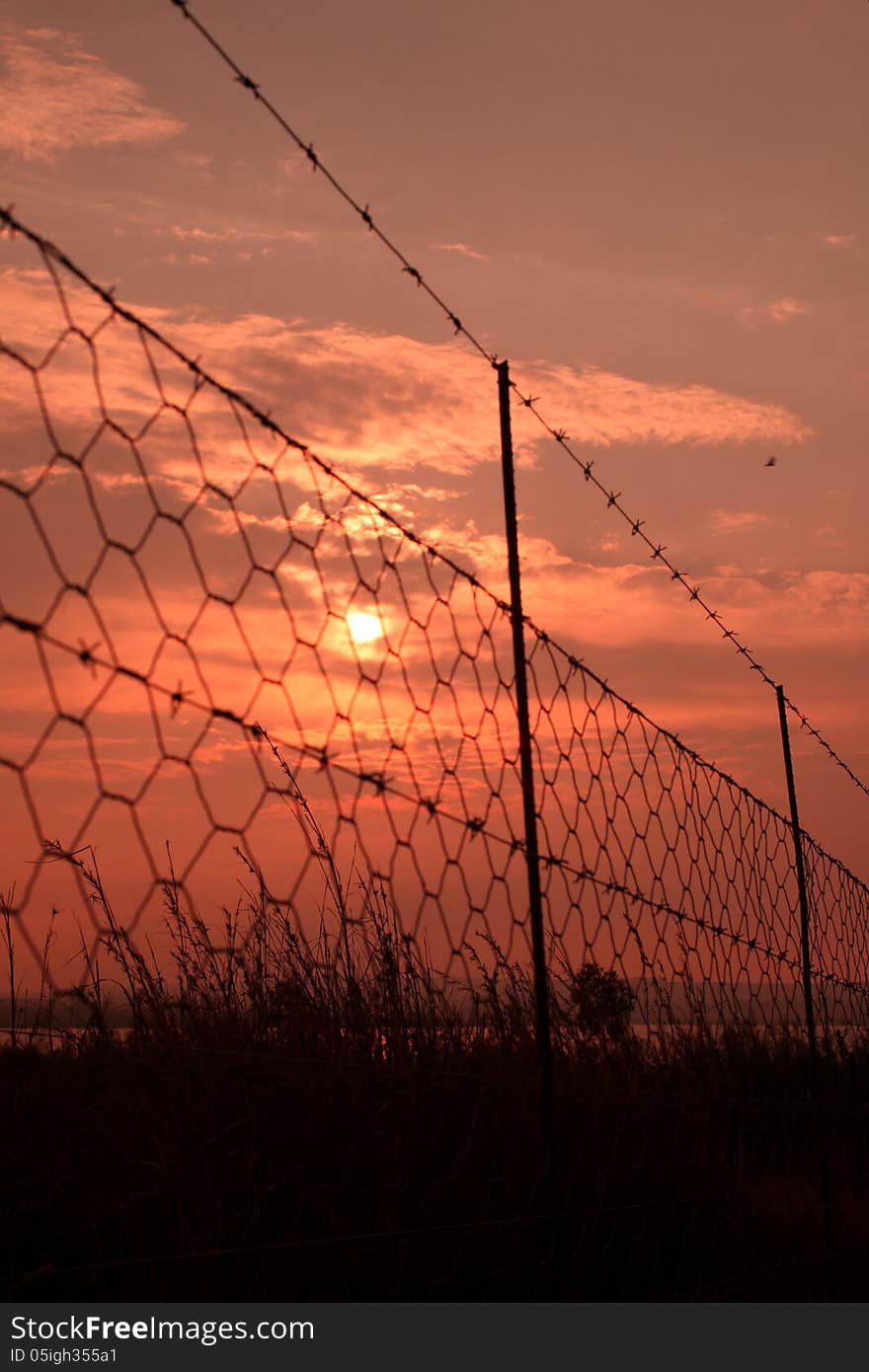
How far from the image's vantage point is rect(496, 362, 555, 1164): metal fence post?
3.39 meters

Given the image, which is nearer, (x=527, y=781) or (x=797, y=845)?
(x=527, y=781)

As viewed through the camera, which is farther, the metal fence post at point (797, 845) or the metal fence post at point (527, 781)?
the metal fence post at point (797, 845)

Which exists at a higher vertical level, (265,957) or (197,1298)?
(265,957)

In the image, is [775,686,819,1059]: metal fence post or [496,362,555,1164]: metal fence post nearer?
[496,362,555,1164]: metal fence post

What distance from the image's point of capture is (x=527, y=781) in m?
3.57

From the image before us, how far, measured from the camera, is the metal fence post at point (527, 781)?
3.39 m

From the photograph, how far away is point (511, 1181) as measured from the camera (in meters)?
4.15
